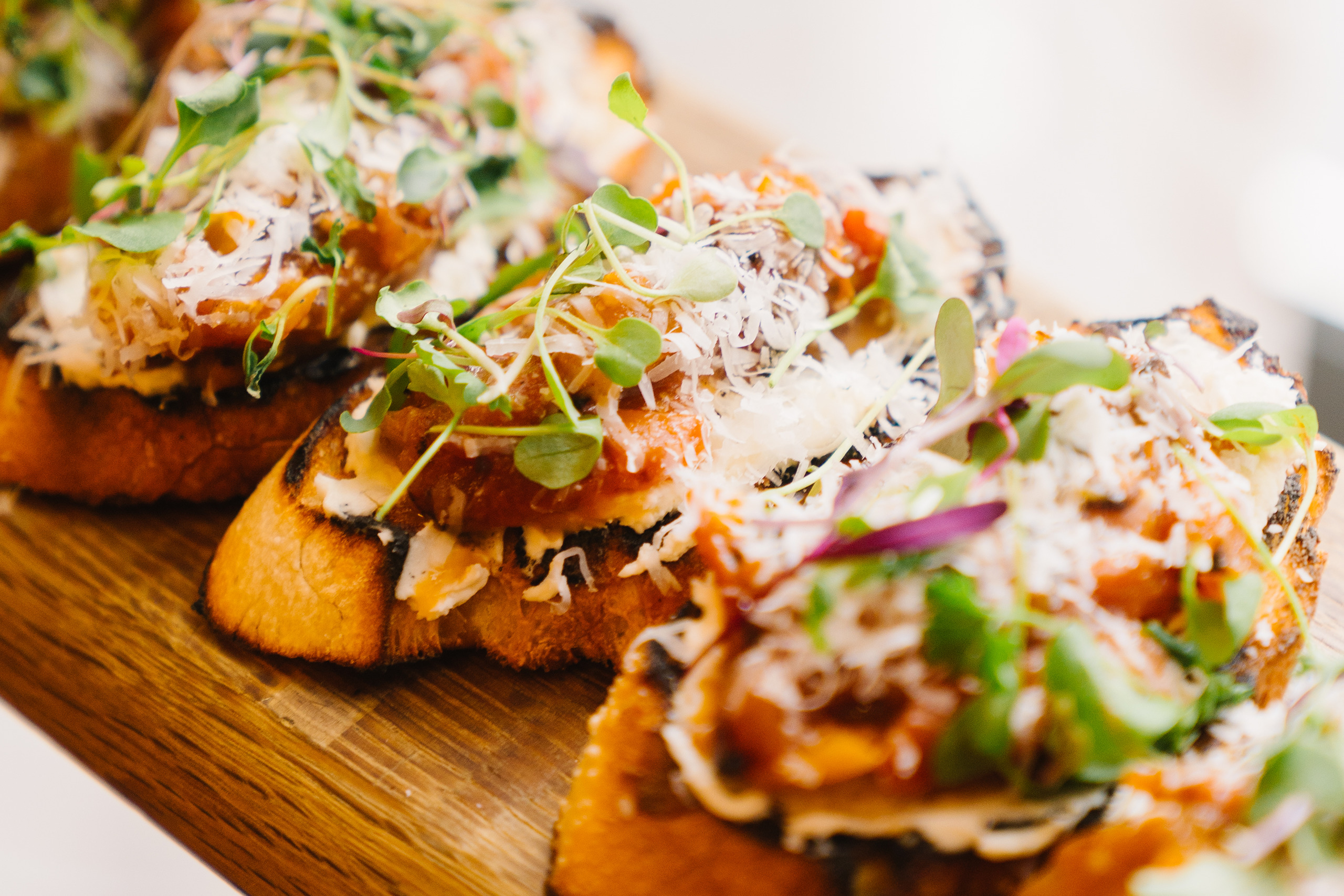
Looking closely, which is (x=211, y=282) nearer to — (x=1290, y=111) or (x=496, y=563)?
(x=496, y=563)

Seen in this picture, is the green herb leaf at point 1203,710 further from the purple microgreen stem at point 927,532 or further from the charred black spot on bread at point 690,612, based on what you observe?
the charred black spot on bread at point 690,612

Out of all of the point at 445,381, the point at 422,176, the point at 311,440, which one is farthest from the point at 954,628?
the point at 422,176

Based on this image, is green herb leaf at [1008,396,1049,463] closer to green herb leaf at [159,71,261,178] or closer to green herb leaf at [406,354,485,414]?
green herb leaf at [406,354,485,414]

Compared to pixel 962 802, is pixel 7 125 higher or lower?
lower

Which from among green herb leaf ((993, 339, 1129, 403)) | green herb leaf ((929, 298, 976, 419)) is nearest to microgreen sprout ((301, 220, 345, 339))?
green herb leaf ((929, 298, 976, 419))

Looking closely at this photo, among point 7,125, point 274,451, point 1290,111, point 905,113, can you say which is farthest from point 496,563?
point 1290,111

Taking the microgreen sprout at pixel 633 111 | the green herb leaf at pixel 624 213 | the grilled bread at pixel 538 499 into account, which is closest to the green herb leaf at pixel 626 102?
the microgreen sprout at pixel 633 111
